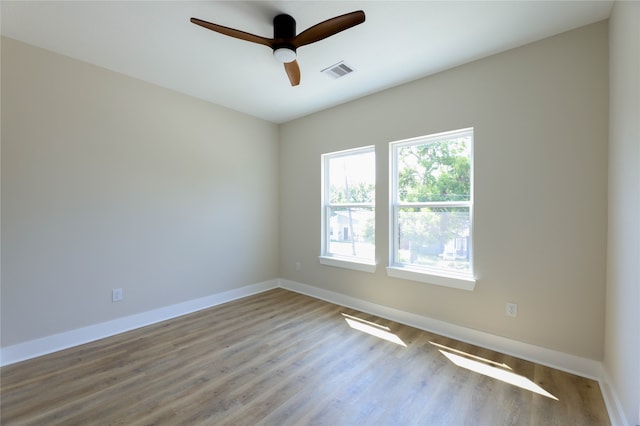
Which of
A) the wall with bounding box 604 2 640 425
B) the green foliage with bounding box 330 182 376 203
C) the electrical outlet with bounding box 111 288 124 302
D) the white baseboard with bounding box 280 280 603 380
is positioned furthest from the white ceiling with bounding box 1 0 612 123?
the white baseboard with bounding box 280 280 603 380

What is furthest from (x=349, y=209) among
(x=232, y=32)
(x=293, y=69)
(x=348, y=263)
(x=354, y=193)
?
(x=232, y=32)

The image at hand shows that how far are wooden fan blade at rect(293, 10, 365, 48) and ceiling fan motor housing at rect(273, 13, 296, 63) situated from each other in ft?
0.19

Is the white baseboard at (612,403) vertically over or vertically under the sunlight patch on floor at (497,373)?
over

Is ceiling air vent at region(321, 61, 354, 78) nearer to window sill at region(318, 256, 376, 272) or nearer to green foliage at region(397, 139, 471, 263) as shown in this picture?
green foliage at region(397, 139, 471, 263)

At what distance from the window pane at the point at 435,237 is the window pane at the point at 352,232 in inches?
16.9

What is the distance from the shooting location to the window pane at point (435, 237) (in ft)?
9.05

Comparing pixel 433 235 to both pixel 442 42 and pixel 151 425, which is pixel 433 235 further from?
pixel 151 425

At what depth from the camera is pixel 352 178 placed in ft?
12.4

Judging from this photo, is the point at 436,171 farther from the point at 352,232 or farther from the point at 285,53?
the point at 285,53

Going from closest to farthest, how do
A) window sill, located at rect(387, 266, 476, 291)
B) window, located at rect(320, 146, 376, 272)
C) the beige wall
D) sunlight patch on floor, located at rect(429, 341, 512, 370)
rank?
the beige wall → sunlight patch on floor, located at rect(429, 341, 512, 370) → window sill, located at rect(387, 266, 476, 291) → window, located at rect(320, 146, 376, 272)

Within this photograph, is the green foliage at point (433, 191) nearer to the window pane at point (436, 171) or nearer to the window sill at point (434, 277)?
the window pane at point (436, 171)

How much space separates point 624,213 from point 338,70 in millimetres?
2490

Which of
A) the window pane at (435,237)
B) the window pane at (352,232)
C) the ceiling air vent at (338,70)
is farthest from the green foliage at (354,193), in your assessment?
the ceiling air vent at (338,70)

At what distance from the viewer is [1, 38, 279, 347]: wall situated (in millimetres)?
2338
